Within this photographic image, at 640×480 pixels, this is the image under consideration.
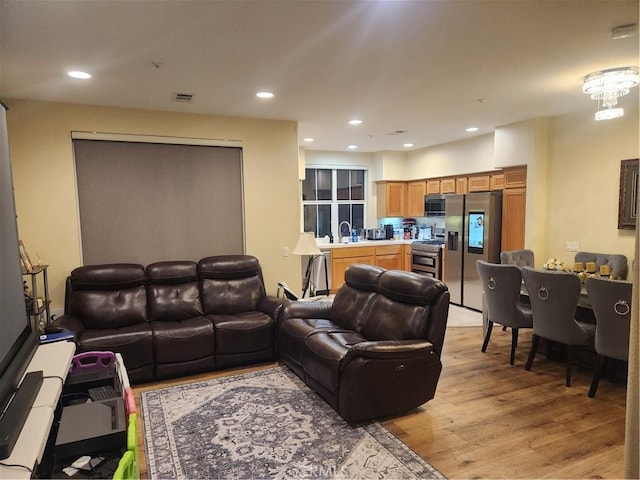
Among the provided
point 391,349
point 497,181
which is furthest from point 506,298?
point 497,181

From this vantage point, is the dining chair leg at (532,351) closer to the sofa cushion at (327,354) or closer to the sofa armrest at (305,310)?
the sofa cushion at (327,354)

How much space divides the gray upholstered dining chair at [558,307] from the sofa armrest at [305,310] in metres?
1.90

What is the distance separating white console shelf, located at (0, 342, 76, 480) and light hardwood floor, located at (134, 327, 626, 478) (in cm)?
80

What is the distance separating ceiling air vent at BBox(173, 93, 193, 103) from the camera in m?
3.67

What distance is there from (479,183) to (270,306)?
3.90 meters

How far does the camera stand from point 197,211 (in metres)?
4.57

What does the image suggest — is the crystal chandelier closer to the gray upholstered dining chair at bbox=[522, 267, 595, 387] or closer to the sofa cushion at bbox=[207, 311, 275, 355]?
the gray upholstered dining chair at bbox=[522, 267, 595, 387]

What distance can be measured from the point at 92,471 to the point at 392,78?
325 cm

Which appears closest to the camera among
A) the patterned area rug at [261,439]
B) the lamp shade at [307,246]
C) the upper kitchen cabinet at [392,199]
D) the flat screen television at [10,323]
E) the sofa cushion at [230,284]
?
the flat screen television at [10,323]

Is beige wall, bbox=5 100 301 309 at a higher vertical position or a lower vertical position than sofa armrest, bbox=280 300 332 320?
higher

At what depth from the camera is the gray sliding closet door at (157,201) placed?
4.12 metres

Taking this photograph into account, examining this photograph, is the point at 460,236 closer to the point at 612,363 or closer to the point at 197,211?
the point at 612,363

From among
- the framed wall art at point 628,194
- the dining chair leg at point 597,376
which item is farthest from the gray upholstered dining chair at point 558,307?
the framed wall art at point 628,194

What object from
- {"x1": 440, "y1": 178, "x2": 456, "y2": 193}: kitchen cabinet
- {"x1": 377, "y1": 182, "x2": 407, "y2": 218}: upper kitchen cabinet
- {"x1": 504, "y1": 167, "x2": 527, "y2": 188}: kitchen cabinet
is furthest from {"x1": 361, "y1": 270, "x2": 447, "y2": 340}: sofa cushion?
{"x1": 377, "y1": 182, "x2": 407, "y2": 218}: upper kitchen cabinet
